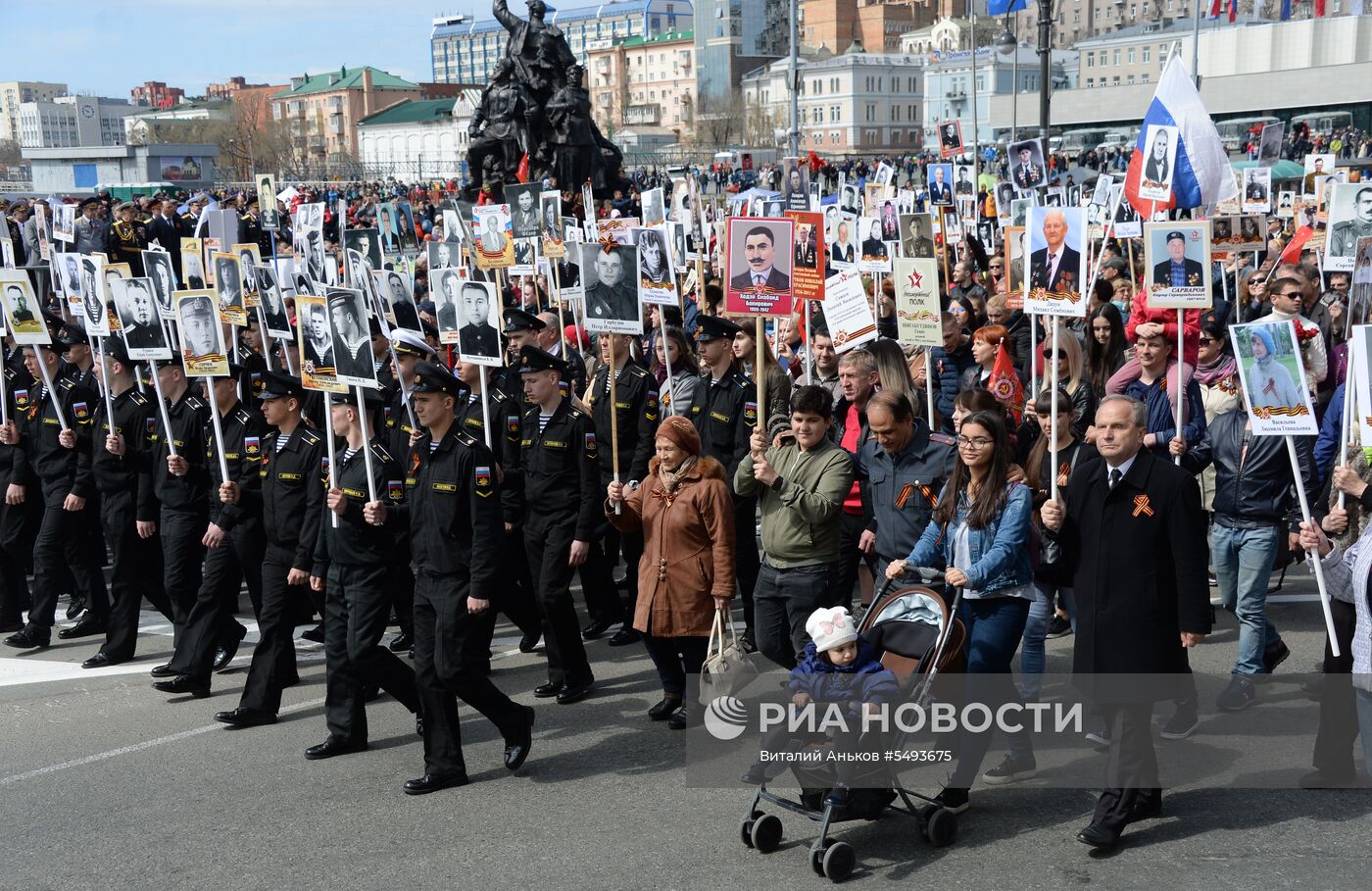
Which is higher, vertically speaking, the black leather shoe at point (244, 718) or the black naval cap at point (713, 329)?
the black naval cap at point (713, 329)

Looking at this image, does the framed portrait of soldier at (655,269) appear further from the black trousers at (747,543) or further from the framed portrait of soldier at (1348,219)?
the framed portrait of soldier at (1348,219)

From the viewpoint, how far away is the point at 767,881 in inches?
209

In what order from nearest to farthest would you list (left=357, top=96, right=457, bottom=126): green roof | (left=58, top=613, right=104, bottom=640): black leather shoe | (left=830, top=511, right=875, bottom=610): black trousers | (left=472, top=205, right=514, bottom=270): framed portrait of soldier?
(left=830, top=511, right=875, bottom=610): black trousers → (left=58, top=613, right=104, bottom=640): black leather shoe → (left=472, top=205, right=514, bottom=270): framed portrait of soldier → (left=357, top=96, right=457, bottom=126): green roof

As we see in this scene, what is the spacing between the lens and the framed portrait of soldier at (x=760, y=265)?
8469mm

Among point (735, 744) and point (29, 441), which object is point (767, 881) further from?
point (29, 441)

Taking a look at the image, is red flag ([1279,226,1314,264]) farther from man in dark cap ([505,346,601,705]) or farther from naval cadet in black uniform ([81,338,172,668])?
naval cadet in black uniform ([81,338,172,668])

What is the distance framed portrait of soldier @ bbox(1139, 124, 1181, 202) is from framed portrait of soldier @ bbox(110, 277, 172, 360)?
636cm

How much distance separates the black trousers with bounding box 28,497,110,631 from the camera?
9.16 metres

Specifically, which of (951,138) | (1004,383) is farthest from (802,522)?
(951,138)

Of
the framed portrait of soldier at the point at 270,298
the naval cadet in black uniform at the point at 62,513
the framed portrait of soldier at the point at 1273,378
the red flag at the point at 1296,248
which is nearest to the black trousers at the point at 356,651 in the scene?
the naval cadet in black uniform at the point at 62,513

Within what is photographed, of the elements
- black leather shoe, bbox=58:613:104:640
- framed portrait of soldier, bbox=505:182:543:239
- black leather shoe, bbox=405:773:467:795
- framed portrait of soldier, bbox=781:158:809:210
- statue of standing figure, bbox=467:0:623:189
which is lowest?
black leather shoe, bbox=58:613:104:640

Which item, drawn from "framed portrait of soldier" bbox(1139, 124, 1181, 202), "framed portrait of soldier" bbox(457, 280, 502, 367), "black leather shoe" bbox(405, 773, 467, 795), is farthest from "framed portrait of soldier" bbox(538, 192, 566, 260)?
"black leather shoe" bbox(405, 773, 467, 795)

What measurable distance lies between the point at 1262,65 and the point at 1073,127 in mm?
17609

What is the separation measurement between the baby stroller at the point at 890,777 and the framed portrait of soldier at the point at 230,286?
6.10 meters
